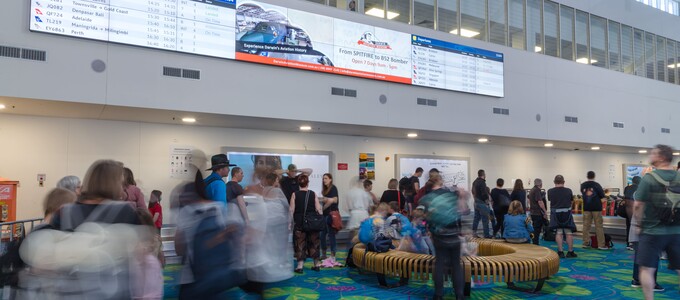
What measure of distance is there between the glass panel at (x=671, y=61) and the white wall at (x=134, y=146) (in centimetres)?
946

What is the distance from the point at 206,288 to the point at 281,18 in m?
7.20

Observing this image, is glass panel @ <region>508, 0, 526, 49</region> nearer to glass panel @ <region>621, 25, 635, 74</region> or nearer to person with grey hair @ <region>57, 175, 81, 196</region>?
glass panel @ <region>621, 25, 635, 74</region>

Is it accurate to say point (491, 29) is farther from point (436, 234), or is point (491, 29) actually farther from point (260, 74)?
point (436, 234)

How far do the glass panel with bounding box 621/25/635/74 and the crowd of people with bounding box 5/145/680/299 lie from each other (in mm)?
9226

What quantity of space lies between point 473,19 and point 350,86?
4358 mm

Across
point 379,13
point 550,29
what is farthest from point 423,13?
point 550,29

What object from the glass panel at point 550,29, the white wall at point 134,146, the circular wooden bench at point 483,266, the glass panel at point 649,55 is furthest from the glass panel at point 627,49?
the circular wooden bench at point 483,266

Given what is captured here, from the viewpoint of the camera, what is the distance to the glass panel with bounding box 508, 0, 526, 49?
12.7 meters

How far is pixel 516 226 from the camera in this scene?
7250 millimetres

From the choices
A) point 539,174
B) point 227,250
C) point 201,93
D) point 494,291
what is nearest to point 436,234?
point 494,291

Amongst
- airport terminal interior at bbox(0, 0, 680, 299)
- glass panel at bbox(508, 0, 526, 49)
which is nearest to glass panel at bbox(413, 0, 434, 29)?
airport terminal interior at bbox(0, 0, 680, 299)

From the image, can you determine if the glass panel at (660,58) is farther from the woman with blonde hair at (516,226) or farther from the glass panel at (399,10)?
the woman with blonde hair at (516,226)

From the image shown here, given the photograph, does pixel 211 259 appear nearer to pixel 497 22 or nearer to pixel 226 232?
pixel 226 232

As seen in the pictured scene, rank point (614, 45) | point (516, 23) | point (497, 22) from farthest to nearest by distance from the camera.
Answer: point (614, 45)
point (516, 23)
point (497, 22)
